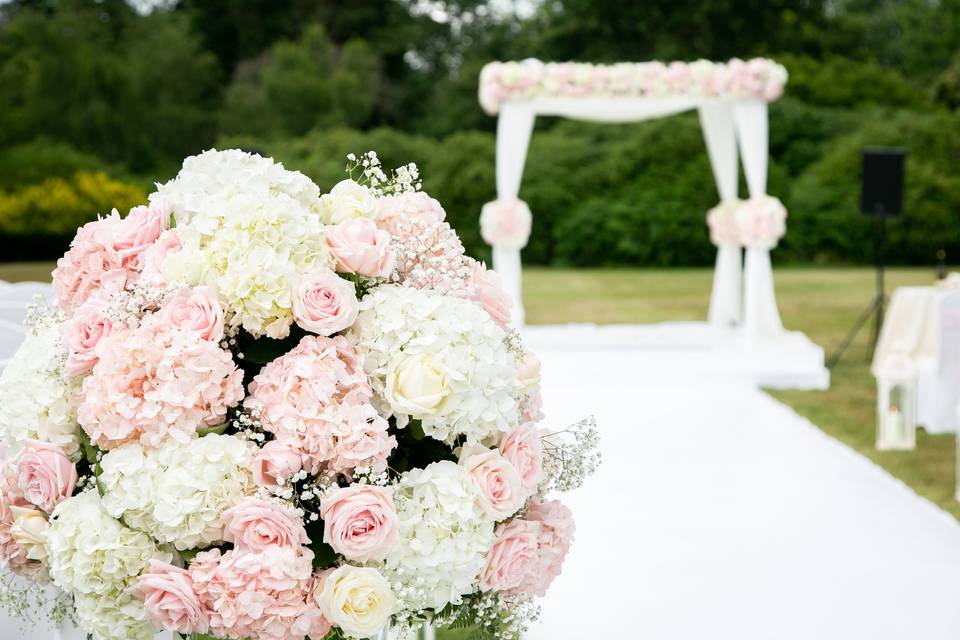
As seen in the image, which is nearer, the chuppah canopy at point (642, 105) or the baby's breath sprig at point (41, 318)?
the baby's breath sprig at point (41, 318)

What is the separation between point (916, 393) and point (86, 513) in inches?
239

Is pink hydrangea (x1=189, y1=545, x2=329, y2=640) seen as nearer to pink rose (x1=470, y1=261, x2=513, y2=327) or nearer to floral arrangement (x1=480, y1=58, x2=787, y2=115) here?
pink rose (x1=470, y1=261, x2=513, y2=327)

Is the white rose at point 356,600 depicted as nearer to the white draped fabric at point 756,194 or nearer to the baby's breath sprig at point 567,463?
the baby's breath sprig at point 567,463

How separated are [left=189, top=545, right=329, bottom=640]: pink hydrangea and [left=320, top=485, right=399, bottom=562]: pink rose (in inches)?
1.9

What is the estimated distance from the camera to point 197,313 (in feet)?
4.59

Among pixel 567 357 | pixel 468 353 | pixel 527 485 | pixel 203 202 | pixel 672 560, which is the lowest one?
pixel 567 357

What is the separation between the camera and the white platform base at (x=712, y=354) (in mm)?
7961

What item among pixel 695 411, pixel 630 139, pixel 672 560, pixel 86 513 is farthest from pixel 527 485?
pixel 630 139

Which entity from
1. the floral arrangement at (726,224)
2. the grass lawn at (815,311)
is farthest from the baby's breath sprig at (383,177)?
the floral arrangement at (726,224)

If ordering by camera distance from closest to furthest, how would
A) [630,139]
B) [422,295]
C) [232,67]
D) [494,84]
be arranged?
[422,295], [494,84], [630,139], [232,67]

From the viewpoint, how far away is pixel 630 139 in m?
19.8

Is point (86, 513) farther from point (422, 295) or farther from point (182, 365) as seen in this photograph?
point (422, 295)

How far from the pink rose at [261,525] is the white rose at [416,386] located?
0.18 metres

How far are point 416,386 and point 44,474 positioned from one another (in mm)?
495
